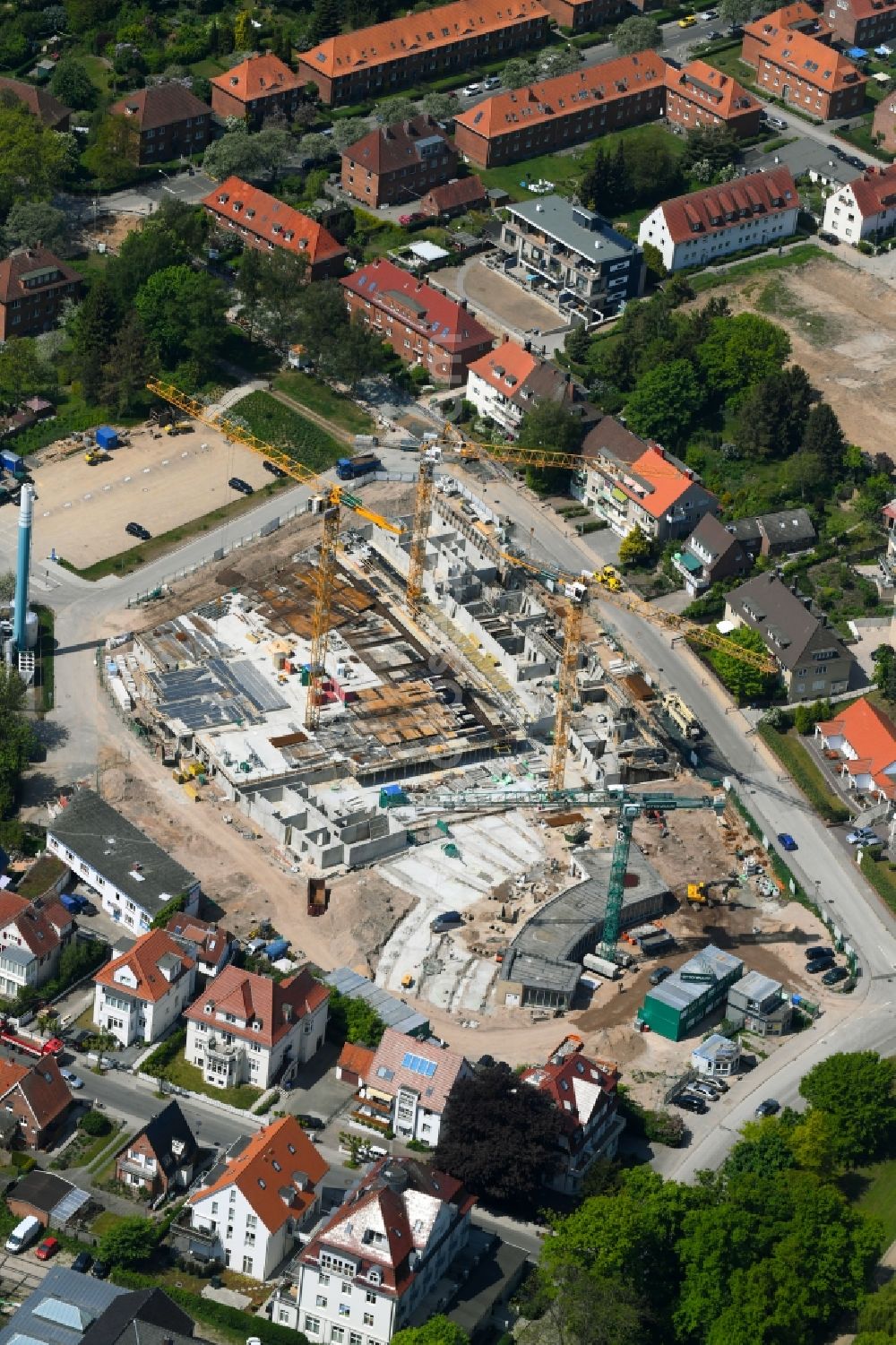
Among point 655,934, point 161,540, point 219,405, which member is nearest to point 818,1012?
point 655,934

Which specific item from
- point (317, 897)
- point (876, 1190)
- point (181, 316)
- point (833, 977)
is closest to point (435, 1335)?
point (876, 1190)

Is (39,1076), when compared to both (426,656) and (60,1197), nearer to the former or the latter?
(60,1197)

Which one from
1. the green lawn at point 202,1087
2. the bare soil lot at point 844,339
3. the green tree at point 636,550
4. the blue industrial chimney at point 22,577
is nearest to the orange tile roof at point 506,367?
the green tree at point 636,550

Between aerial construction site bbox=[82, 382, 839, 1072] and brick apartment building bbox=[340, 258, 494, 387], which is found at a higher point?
brick apartment building bbox=[340, 258, 494, 387]

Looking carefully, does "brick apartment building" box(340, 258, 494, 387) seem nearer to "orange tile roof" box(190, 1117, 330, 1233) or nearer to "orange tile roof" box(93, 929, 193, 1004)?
"orange tile roof" box(93, 929, 193, 1004)

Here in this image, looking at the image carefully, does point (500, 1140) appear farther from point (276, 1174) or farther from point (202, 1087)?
point (202, 1087)

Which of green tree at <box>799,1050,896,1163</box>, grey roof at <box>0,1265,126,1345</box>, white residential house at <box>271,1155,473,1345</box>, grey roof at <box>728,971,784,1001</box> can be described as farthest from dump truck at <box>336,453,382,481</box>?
grey roof at <box>0,1265,126,1345</box>
